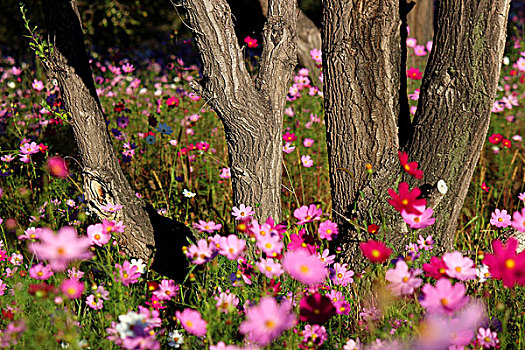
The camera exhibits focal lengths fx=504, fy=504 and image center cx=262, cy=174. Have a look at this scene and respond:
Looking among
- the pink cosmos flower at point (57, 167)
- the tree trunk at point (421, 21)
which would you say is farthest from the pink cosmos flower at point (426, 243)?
the tree trunk at point (421, 21)

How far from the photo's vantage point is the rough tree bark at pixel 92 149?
6.99 ft

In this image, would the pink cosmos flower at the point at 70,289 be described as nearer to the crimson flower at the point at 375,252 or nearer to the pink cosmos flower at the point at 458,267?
the crimson flower at the point at 375,252

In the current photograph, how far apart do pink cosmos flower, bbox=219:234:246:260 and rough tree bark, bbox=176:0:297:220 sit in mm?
419

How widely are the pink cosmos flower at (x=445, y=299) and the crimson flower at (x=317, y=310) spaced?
24 cm

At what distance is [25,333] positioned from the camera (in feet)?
5.08

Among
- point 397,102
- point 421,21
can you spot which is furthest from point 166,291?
point 421,21

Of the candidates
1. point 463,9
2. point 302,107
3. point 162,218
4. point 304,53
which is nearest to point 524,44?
point 304,53

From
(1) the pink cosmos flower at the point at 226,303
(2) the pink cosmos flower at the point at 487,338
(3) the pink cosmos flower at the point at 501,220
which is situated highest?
(1) the pink cosmos flower at the point at 226,303

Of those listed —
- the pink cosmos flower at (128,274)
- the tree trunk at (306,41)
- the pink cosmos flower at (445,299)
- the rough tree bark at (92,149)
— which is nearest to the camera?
the pink cosmos flower at (445,299)

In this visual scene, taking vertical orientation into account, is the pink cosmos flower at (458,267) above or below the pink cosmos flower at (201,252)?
below

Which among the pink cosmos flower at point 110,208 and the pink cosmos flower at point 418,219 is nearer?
the pink cosmos flower at point 418,219

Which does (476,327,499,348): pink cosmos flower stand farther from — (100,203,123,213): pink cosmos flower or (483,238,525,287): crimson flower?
(100,203,123,213): pink cosmos flower

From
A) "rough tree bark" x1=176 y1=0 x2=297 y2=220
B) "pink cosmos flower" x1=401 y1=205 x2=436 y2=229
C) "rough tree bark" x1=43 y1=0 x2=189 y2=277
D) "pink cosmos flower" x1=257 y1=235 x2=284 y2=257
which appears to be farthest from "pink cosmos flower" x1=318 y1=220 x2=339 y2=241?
"rough tree bark" x1=43 y1=0 x2=189 y2=277

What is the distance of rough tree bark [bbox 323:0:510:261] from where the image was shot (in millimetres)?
1921
